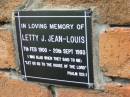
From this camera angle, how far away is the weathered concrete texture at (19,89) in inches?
44.4

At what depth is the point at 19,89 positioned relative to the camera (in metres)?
1.17

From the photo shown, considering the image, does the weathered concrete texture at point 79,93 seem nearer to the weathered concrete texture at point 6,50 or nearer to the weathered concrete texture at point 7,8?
the weathered concrete texture at point 6,50

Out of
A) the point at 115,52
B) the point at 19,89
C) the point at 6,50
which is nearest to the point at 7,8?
the point at 6,50

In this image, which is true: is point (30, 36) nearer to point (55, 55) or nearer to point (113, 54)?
point (55, 55)

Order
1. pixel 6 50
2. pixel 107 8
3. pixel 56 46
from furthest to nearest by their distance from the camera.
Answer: pixel 6 50, pixel 56 46, pixel 107 8

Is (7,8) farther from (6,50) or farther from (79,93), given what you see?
(79,93)

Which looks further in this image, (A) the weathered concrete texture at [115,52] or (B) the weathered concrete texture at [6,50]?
(B) the weathered concrete texture at [6,50]

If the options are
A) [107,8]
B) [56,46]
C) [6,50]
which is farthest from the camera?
[6,50]

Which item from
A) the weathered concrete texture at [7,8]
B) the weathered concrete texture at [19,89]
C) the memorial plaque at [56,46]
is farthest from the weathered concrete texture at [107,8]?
the weathered concrete texture at [19,89]

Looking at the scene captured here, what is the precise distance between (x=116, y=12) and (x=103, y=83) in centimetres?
22

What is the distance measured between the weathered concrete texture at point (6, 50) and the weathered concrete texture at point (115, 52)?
336mm

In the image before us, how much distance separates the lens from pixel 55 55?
1057mm

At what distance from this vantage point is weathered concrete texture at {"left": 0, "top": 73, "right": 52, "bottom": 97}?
113 centimetres

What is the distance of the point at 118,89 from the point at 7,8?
46 centimetres
